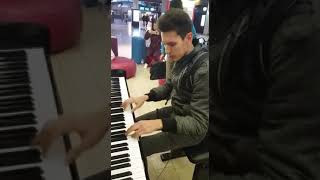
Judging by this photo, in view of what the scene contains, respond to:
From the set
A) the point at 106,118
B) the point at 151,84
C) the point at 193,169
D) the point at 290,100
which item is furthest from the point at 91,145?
the point at 290,100

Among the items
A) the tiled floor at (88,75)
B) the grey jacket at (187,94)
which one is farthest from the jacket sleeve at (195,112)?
the tiled floor at (88,75)

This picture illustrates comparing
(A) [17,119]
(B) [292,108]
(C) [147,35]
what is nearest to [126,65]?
(C) [147,35]

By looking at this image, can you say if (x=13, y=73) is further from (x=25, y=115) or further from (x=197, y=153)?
(x=197, y=153)

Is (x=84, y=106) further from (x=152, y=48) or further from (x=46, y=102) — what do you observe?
(x=152, y=48)

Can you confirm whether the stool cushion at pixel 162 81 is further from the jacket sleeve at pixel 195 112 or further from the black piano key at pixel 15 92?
the black piano key at pixel 15 92

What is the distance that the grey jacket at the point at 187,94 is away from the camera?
1.35 ft

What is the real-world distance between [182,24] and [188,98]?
0.10 metres

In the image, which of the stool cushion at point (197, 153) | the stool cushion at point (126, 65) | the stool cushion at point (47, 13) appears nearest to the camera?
the stool cushion at point (47, 13)

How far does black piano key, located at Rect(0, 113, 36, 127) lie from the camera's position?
0.27 metres

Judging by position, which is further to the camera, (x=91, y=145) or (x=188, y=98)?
(x=188, y=98)

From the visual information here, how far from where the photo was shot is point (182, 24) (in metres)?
0.40

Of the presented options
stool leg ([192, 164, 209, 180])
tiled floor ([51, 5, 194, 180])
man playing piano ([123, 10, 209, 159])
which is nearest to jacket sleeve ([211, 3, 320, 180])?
stool leg ([192, 164, 209, 180])

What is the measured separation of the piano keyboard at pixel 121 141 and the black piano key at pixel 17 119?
11cm

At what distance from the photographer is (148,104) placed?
16.1 inches
